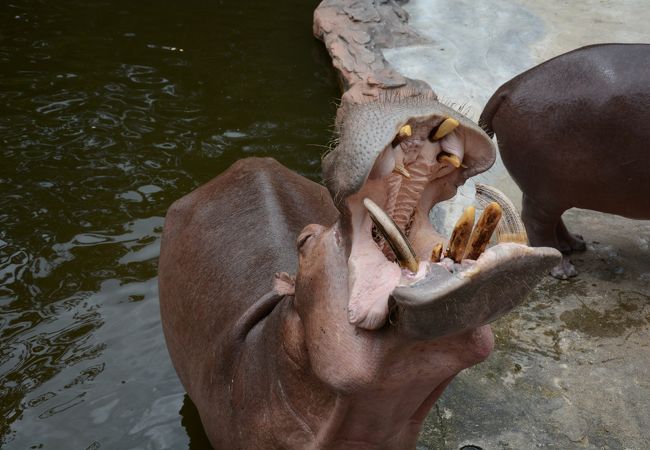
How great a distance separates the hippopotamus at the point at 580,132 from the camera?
147 inches

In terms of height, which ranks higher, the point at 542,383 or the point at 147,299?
the point at 542,383

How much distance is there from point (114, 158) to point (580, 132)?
112 inches

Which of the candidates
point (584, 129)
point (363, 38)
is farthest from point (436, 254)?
point (363, 38)

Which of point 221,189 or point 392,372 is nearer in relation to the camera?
point 392,372

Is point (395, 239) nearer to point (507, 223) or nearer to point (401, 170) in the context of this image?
point (401, 170)

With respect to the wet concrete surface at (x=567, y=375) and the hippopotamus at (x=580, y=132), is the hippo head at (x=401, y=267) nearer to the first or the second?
the wet concrete surface at (x=567, y=375)

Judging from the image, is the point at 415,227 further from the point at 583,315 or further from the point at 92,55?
the point at 92,55

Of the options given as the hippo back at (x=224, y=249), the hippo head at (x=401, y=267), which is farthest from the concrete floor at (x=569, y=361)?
A: the hippo head at (x=401, y=267)

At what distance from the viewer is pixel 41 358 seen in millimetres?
3775

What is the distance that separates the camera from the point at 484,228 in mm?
1576

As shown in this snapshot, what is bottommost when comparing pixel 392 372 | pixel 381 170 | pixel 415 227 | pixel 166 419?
pixel 166 419

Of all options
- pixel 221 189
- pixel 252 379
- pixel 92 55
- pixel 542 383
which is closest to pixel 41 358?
pixel 221 189

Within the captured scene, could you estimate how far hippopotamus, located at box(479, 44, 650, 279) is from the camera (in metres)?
3.72

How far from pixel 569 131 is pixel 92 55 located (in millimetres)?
3979
